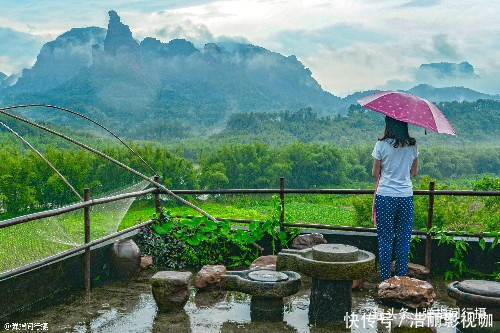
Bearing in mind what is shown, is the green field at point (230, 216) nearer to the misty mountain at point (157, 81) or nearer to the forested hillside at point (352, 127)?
the forested hillside at point (352, 127)

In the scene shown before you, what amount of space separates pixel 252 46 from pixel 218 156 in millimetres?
125990

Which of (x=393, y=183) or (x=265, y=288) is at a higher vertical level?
(x=393, y=183)

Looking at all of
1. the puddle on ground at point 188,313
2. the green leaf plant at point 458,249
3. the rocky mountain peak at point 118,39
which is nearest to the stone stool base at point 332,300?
the puddle on ground at point 188,313

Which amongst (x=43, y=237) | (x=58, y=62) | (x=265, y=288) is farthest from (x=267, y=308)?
(x=58, y=62)

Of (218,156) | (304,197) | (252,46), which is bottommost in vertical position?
(304,197)

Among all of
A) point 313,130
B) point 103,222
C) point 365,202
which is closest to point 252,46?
point 313,130

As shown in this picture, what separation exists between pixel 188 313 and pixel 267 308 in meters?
0.71

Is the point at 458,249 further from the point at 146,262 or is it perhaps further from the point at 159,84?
the point at 159,84

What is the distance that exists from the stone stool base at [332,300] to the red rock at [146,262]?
8.10ft

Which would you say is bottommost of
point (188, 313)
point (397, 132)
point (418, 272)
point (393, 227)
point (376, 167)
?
point (188, 313)

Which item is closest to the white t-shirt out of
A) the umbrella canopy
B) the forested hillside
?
the umbrella canopy

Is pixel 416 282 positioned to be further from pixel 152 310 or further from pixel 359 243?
pixel 152 310

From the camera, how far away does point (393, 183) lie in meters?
4.75

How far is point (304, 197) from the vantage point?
7838 centimetres
